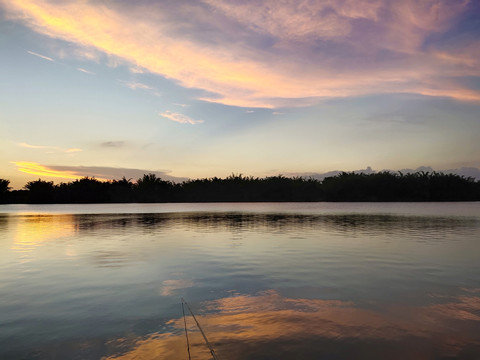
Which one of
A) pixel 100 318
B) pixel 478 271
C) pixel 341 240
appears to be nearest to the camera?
pixel 100 318

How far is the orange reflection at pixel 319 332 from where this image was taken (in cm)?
773

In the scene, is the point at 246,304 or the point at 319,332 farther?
the point at 246,304

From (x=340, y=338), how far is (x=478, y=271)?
11.7 m

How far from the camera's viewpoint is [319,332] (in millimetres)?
8820

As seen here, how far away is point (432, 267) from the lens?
694 inches

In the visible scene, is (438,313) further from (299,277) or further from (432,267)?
(432,267)

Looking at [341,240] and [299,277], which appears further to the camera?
[341,240]

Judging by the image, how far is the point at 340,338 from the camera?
8445mm

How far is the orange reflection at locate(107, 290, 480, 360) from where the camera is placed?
773 cm

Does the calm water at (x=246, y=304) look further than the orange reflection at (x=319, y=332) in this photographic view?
Yes

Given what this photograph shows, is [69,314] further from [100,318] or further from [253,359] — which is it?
[253,359]

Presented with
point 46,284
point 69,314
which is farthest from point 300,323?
point 46,284

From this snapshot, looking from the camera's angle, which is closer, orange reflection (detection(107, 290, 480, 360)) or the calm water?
orange reflection (detection(107, 290, 480, 360))

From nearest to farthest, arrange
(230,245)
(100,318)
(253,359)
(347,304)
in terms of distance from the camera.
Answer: (253,359)
(100,318)
(347,304)
(230,245)
